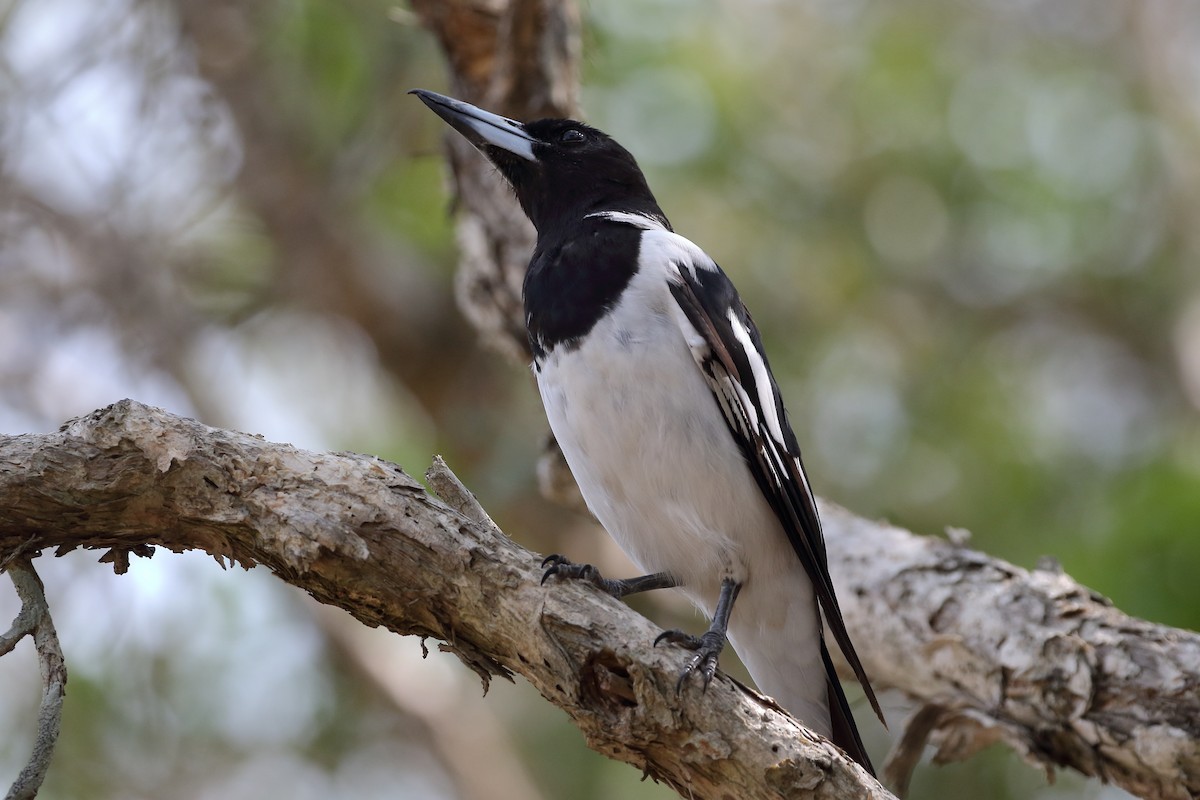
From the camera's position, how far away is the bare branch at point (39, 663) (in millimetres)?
2475

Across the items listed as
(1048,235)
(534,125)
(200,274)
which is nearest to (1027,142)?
(1048,235)

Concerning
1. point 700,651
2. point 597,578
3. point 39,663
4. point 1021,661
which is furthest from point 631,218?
point 39,663

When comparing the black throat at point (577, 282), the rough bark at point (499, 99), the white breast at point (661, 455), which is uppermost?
the rough bark at point (499, 99)

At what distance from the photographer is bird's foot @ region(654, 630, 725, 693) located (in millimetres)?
2764

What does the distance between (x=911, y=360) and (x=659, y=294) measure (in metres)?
4.00

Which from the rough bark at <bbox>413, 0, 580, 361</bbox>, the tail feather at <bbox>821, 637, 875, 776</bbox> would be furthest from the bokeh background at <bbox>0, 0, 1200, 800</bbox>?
the tail feather at <bbox>821, 637, 875, 776</bbox>

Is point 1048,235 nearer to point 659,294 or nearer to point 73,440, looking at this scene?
point 659,294

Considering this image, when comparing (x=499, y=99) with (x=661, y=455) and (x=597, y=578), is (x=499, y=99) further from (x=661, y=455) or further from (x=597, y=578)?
(x=597, y=578)

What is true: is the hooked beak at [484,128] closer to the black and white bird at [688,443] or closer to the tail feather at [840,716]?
the black and white bird at [688,443]

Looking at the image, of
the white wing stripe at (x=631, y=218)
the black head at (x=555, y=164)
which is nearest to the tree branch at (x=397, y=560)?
the white wing stripe at (x=631, y=218)

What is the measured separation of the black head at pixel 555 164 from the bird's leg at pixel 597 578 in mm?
1239

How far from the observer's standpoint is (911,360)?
7.23 m

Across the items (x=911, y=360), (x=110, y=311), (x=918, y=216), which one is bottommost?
(x=110, y=311)

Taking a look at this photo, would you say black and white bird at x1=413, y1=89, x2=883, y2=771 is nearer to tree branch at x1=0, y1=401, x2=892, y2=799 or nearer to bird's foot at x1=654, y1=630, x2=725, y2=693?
bird's foot at x1=654, y1=630, x2=725, y2=693
